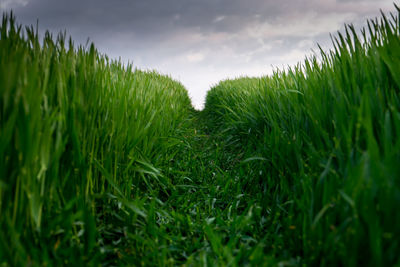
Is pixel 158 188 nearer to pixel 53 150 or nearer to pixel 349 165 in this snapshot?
pixel 53 150

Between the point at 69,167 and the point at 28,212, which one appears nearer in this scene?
the point at 28,212

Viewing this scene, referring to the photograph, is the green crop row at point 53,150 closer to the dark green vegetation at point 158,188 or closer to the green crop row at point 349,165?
the dark green vegetation at point 158,188

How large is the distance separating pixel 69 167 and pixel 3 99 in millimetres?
353

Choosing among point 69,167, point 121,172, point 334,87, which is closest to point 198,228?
point 121,172

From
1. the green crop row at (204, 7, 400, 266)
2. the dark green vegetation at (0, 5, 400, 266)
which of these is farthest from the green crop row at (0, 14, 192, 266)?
the green crop row at (204, 7, 400, 266)

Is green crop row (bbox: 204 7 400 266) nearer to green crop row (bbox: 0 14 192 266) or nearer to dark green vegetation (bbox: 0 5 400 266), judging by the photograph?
dark green vegetation (bbox: 0 5 400 266)

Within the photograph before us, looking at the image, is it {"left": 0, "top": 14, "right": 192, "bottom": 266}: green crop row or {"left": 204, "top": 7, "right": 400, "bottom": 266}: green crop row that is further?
{"left": 0, "top": 14, "right": 192, "bottom": 266}: green crop row

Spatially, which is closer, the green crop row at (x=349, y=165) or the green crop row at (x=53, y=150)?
the green crop row at (x=349, y=165)

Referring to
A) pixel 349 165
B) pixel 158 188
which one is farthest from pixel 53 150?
pixel 349 165

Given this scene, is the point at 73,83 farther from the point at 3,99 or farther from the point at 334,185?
the point at 334,185

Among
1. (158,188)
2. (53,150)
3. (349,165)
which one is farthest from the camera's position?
(158,188)

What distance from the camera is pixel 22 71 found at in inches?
36.8

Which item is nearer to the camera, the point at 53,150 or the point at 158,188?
the point at 53,150

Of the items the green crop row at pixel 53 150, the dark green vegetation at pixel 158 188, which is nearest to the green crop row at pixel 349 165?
the dark green vegetation at pixel 158 188
